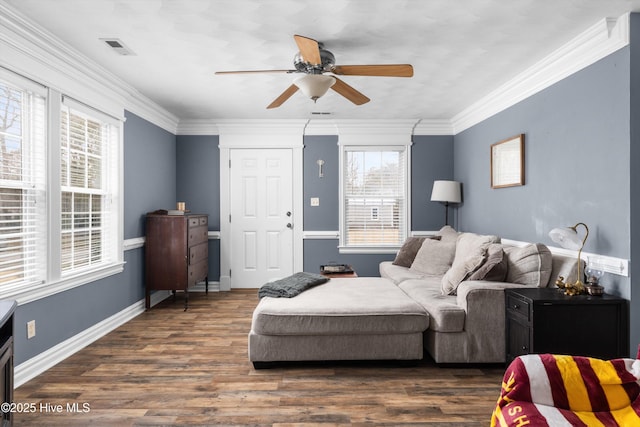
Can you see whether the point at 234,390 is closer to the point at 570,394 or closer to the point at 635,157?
the point at 570,394

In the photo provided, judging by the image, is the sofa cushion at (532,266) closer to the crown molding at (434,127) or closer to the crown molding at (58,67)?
the crown molding at (434,127)

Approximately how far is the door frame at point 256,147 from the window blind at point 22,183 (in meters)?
2.83

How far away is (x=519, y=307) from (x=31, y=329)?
349cm

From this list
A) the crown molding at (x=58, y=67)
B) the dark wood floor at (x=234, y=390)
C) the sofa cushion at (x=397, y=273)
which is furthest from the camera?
the sofa cushion at (x=397, y=273)

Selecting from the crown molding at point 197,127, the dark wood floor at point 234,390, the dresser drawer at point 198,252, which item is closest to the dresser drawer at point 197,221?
the dresser drawer at point 198,252

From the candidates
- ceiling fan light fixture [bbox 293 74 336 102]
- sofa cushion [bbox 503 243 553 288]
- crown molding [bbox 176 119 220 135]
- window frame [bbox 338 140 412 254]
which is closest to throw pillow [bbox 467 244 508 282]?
sofa cushion [bbox 503 243 553 288]

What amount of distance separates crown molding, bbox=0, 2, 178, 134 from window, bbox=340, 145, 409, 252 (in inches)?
118

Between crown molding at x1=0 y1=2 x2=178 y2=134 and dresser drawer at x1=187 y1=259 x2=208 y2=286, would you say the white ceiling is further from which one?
dresser drawer at x1=187 y1=259 x2=208 y2=286

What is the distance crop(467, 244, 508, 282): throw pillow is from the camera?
314cm

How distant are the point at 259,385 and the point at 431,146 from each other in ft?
14.2

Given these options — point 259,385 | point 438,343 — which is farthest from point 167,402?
point 438,343

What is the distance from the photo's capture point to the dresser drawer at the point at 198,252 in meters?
4.76

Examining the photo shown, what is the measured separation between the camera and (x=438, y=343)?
288 centimetres

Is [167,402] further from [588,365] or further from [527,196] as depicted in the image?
[527,196]
